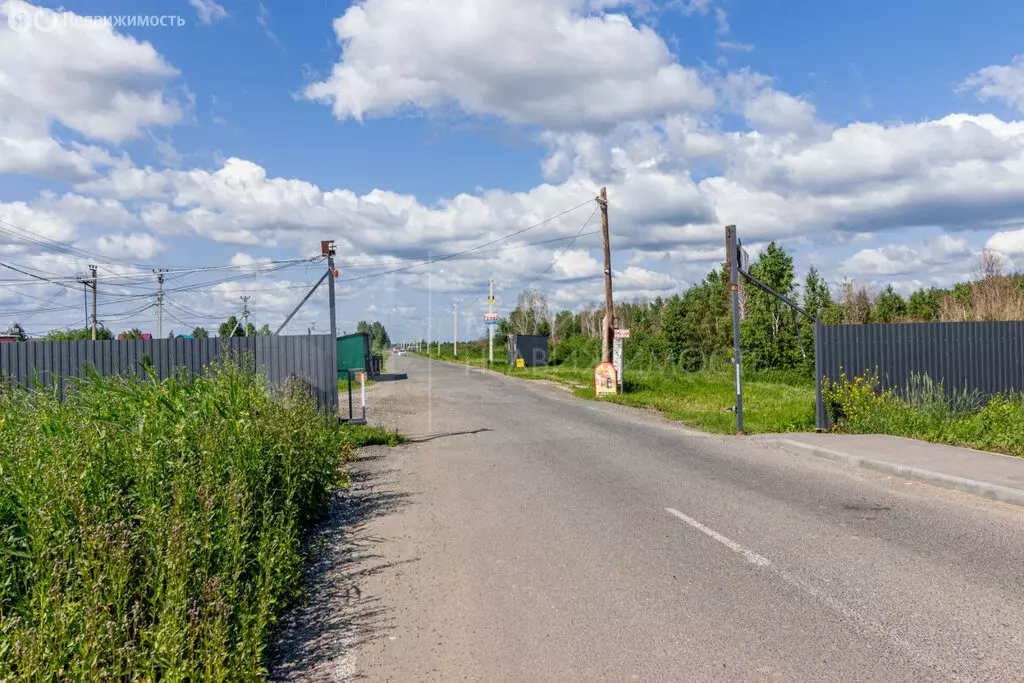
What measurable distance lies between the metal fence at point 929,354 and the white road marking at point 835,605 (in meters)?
8.54

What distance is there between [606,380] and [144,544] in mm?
22550

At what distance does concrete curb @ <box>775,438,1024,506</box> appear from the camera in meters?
8.31

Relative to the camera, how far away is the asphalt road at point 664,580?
4355mm

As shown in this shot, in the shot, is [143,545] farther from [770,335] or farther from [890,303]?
[890,303]

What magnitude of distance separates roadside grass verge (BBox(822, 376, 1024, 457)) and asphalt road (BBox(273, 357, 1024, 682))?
312 cm

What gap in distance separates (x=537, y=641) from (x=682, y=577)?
1.63 m

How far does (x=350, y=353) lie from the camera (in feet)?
57.2

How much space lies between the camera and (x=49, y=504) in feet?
15.3

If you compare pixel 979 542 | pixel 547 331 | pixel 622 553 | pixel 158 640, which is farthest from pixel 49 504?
pixel 547 331

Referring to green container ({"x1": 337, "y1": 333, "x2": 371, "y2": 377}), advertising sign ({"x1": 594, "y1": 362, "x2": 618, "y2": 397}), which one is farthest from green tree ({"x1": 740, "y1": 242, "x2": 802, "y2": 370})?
green container ({"x1": 337, "y1": 333, "x2": 371, "y2": 377})

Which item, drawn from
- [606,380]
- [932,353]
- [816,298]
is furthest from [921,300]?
[932,353]

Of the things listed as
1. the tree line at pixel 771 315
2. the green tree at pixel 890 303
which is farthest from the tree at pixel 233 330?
the green tree at pixel 890 303

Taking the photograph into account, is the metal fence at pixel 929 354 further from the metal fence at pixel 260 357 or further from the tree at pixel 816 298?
the tree at pixel 816 298

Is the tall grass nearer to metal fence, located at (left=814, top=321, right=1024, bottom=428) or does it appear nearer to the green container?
the green container
